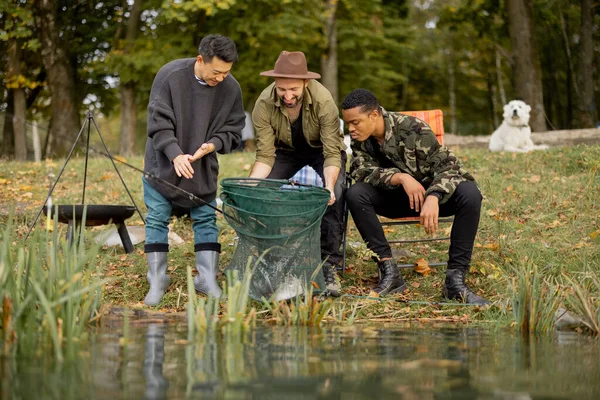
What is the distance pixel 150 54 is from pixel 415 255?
35.1 ft

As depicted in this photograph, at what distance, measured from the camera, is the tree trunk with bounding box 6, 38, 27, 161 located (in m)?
16.9

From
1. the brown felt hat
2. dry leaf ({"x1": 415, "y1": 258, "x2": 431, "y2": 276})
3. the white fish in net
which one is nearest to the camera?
the white fish in net

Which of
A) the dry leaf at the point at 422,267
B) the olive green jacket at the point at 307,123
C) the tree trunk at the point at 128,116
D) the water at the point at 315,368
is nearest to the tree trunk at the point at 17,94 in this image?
the tree trunk at the point at 128,116

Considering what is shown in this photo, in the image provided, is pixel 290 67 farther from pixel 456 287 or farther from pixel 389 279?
pixel 456 287

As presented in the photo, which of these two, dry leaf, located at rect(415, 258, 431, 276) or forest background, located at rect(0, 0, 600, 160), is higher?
forest background, located at rect(0, 0, 600, 160)

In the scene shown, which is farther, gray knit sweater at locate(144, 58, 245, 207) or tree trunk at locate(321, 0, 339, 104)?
tree trunk at locate(321, 0, 339, 104)

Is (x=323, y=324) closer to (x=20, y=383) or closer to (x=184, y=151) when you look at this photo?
(x=184, y=151)

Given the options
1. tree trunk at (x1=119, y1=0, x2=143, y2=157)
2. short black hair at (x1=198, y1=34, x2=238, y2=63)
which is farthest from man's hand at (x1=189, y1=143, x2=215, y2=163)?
tree trunk at (x1=119, y1=0, x2=143, y2=157)

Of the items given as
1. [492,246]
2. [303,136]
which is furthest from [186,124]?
[492,246]

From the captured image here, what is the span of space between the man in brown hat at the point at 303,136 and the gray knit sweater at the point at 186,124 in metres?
0.25

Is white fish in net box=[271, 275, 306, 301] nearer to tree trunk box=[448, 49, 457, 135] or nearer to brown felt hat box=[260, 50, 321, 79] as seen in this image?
brown felt hat box=[260, 50, 321, 79]

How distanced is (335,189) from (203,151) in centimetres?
94

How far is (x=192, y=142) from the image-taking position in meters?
5.15

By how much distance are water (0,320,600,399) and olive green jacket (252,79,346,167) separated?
5.40 ft
